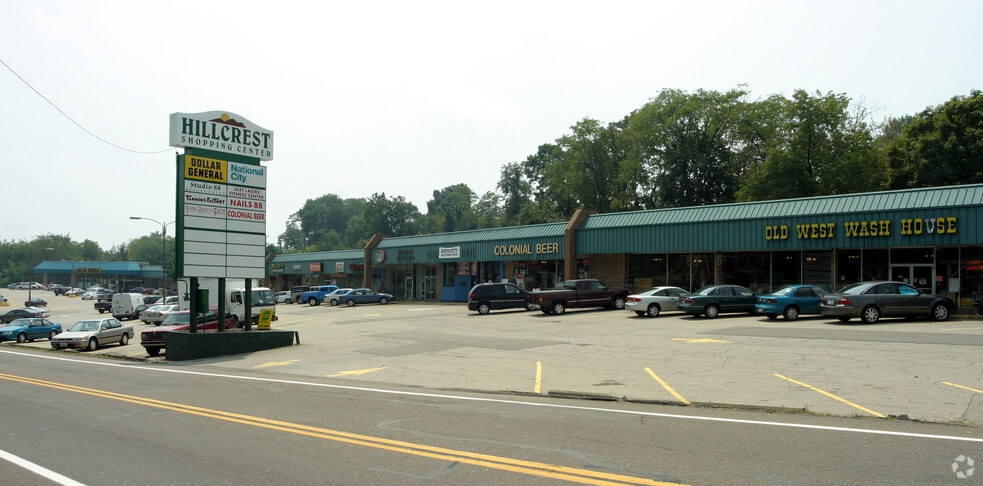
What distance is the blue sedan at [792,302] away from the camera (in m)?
24.2

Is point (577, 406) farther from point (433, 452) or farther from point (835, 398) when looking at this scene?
point (835, 398)

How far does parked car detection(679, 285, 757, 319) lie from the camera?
26188mm

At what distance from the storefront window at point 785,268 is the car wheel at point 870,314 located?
8.28 metres

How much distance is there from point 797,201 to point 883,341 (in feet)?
46.4

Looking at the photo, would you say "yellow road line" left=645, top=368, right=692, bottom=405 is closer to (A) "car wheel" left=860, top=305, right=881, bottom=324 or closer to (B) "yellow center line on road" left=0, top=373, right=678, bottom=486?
(B) "yellow center line on road" left=0, top=373, right=678, bottom=486

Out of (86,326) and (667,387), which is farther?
(86,326)

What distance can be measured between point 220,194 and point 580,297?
1792cm

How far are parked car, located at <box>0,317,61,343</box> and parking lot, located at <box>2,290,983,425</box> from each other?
950cm

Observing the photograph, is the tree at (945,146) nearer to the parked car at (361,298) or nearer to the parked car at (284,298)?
the parked car at (361,298)

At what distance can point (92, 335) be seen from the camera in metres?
25.9

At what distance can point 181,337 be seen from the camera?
19.8 m

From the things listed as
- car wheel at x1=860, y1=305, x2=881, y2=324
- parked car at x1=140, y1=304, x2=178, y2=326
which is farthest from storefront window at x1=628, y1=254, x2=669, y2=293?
parked car at x1=140, y1=304, x2=178, y2=326

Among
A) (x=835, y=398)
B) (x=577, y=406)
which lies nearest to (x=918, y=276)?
(x=835, y=398)

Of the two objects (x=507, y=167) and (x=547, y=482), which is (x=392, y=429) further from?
(x=507, y=167)
